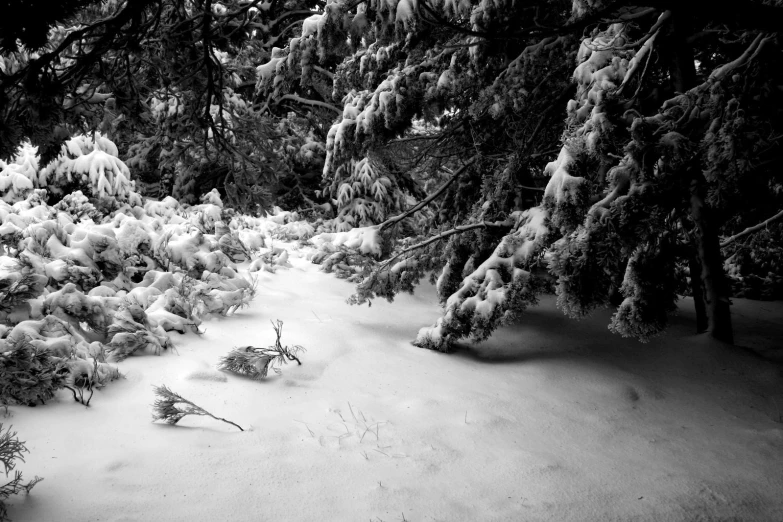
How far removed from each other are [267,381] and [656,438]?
2560mm

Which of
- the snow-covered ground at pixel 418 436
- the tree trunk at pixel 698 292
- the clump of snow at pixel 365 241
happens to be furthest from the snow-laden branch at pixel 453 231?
the tree trunk at pixel 698 292

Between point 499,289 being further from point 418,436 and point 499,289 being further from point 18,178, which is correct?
point 18,178

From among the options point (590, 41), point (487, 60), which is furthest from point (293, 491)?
point (487, 60)

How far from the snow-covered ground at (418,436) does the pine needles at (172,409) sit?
0.18 feet

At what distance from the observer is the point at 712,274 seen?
14.5 feet

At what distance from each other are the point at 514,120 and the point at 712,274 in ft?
7.07

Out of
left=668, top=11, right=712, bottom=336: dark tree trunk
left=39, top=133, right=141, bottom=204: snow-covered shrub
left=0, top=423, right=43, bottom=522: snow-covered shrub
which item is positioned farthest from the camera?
left=39, top=133, right=141, bottom=204: snow-covered shrub

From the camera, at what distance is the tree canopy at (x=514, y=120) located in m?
2.59

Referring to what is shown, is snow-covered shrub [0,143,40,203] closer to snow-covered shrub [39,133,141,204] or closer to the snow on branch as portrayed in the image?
snow-covered shrub [39,133,141,204]

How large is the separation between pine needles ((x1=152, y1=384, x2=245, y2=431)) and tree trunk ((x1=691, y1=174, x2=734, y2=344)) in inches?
152

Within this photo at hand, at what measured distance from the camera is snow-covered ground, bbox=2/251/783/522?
93.2 inches

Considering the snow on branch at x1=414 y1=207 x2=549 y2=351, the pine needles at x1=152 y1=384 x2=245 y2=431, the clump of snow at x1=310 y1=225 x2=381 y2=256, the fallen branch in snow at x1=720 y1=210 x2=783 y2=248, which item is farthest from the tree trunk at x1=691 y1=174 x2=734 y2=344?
the pine needles at x1=152 y1=384 x2=245 y2=431

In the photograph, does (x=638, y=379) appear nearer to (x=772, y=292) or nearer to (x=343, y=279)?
(x=343, y=279)

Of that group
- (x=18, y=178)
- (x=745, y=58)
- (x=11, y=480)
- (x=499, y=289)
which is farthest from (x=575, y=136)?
(x=18, y=178)
